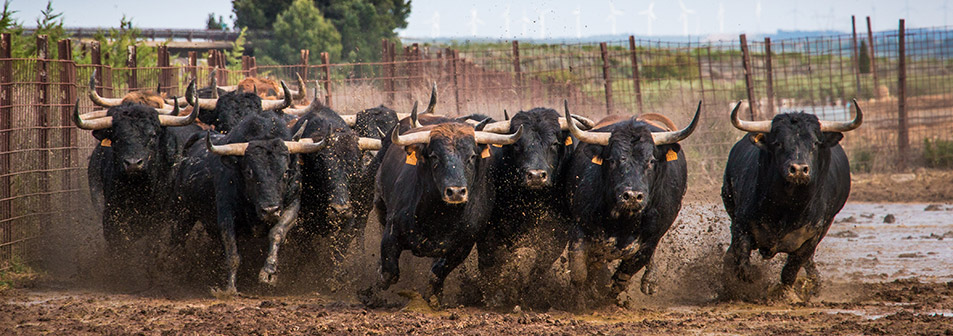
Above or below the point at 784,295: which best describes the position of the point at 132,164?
above

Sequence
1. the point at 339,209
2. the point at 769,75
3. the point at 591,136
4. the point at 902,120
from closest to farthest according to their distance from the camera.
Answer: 1. the point at 591,136
2. the point at 339,209
3. the point at 769,75
4. the point at 902,120

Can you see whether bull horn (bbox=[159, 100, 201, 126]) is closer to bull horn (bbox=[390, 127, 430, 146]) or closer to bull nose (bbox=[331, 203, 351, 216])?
bull nose (bbox=[331, 203, 351, 216])

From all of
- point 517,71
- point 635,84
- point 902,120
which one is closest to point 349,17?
point 517,71

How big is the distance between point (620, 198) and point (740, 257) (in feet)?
5.00

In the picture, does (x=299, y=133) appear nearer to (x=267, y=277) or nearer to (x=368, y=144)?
(x=368, y=144)

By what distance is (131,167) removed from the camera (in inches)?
342

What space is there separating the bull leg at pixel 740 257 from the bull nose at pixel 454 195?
2625 mm

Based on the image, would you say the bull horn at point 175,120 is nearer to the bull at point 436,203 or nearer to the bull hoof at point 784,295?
the bull at point 436,203

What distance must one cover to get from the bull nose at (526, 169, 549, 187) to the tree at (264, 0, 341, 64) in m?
25.7

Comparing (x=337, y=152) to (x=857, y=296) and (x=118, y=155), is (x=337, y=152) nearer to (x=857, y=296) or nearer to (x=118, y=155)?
(x=118, y=155)

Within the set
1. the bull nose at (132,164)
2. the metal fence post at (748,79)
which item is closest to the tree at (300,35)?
the metal fence post at (748,79)

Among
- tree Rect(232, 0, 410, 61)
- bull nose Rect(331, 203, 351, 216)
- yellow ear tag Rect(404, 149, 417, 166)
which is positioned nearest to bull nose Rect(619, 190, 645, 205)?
yellow ear tag Rect(404, 149, 417, 166)

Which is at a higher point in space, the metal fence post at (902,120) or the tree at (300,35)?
the tree at (300,35)

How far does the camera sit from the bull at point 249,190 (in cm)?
802
